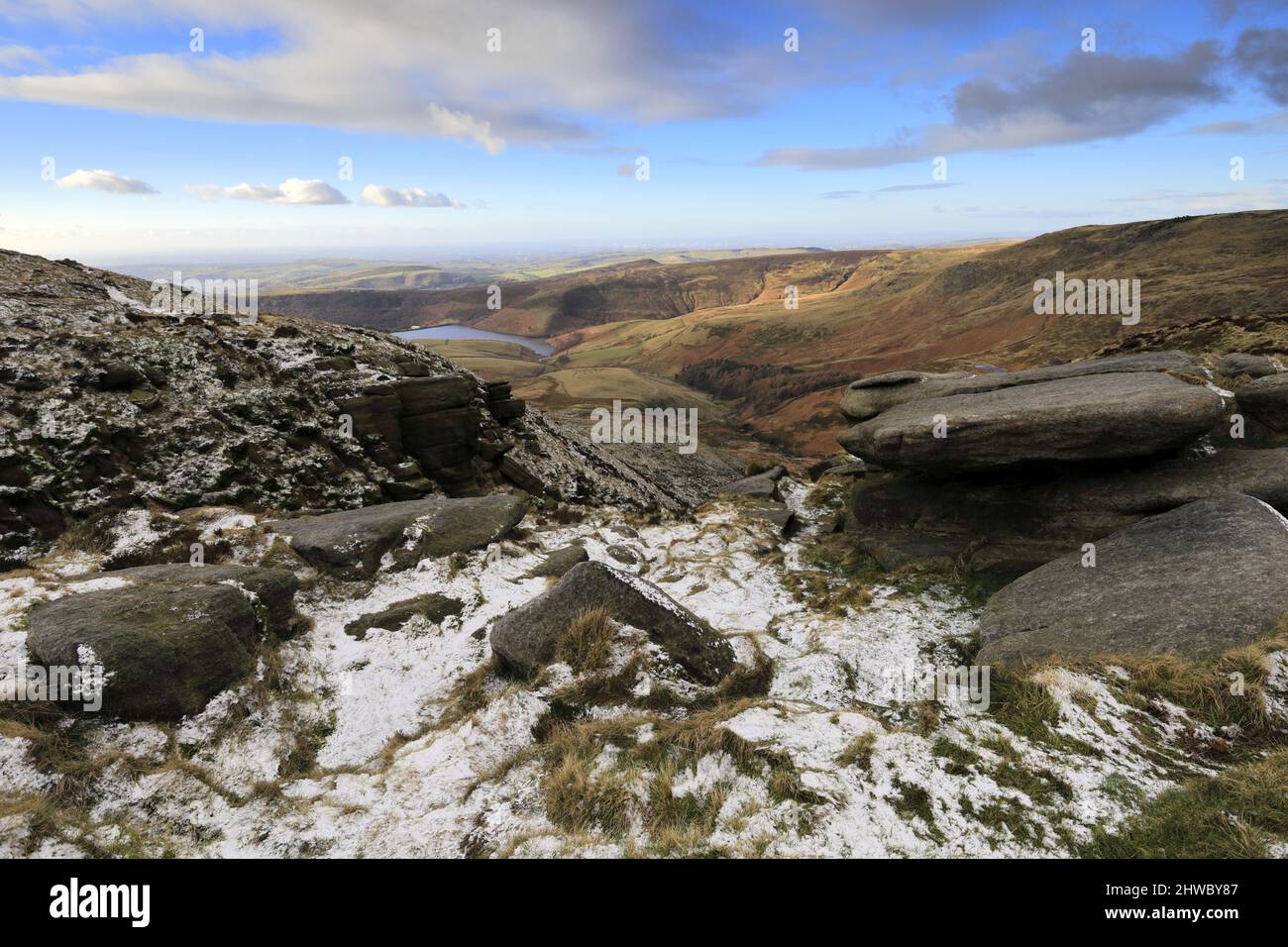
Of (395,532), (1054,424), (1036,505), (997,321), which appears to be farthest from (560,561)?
(997,321)

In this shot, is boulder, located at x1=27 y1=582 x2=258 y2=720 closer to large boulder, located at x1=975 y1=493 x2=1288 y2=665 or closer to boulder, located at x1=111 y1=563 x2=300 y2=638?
boulder, located at x1=111 y1=563 x2=300 y2=638

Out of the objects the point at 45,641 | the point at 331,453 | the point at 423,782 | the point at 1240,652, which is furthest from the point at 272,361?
the point at 1240,652

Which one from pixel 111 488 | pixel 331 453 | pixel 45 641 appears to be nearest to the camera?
pixel 45 641

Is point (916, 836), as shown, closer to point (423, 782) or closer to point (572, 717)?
point (572, 717)

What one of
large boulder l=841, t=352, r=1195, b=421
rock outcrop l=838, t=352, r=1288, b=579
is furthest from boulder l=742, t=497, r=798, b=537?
large boulder l=841, t=352, r=1195, b=421

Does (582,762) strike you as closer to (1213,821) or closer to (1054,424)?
(1213,821)
